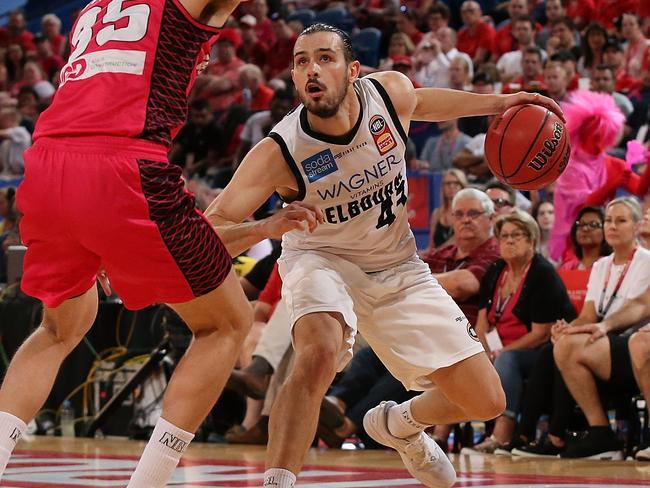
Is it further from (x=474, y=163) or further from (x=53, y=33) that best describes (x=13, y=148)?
(x=474, y=163)

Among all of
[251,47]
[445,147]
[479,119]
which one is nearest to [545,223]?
[445,147]

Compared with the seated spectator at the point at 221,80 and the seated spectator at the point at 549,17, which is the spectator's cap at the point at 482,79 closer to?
the seated spectator at the point at 549,17

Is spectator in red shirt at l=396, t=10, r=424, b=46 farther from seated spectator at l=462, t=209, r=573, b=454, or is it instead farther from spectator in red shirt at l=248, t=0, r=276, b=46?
seated spectator at l=462, t=209, r=573, b=454

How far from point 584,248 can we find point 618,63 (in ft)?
12.6

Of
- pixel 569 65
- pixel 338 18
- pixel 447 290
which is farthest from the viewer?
pixel 338 18

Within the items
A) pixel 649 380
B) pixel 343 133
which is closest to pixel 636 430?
pixel 649 380

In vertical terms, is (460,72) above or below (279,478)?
below

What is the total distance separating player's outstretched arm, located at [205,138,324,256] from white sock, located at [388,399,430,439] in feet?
3.47

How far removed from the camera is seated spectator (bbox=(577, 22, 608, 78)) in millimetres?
10883

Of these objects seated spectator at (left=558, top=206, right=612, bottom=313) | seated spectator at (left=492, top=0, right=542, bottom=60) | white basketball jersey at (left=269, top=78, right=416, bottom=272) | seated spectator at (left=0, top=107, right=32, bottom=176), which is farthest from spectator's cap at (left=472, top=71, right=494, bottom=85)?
white basketball jersey at (left=269, top=78, right=416, bottom=272)

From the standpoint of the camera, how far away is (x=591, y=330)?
20.9 feet

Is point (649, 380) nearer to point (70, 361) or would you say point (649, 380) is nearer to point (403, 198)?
point (403, 198)

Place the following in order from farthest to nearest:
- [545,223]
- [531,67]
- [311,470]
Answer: [531,67] → [545,223] → [311,470]

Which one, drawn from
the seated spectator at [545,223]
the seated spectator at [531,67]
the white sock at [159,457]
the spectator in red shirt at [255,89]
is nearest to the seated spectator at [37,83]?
the spectator in red shirt at [255,89]
